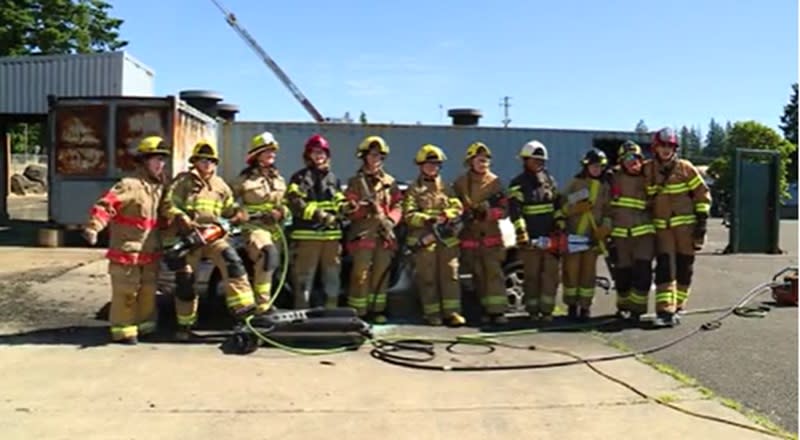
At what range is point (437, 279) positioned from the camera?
25.6 feet

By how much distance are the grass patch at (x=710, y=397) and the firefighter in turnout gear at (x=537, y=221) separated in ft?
4.02

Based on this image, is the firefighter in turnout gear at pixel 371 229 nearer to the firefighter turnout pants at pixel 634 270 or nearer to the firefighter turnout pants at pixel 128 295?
the firefighter turnout pants at pixel 128 295

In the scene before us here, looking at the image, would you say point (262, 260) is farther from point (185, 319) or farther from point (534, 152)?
Answer: point (534, 152)

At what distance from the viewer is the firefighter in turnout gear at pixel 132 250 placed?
262 inches

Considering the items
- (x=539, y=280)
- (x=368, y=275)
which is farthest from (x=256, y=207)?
(x=539, y=280)

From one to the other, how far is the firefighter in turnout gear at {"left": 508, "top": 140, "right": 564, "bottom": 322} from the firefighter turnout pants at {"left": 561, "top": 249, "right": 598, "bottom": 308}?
18cm

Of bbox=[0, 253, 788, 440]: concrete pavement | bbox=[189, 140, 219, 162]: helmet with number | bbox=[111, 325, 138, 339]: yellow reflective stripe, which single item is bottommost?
bbox=[0, 253, 788, 440]: concrete pavement

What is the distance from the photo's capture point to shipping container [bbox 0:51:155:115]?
2012 centimetres

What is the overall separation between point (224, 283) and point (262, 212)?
2.35 ft

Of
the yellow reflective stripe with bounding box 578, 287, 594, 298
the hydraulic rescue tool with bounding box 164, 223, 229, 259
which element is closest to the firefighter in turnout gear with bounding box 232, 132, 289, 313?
the hydraulic rescue tool with bounding box 164, 223, 229, 259

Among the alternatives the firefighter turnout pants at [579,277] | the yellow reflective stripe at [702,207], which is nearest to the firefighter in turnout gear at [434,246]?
the firefighter turnout pants at [579,277]

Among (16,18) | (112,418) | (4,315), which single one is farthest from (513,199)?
(16,18)

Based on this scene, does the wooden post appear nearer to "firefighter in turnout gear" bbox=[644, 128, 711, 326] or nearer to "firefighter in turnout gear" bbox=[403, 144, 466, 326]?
"firefighter in turnout gear" bbox=[403, 144, 466, 326]

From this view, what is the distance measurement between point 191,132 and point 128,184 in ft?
32.4
